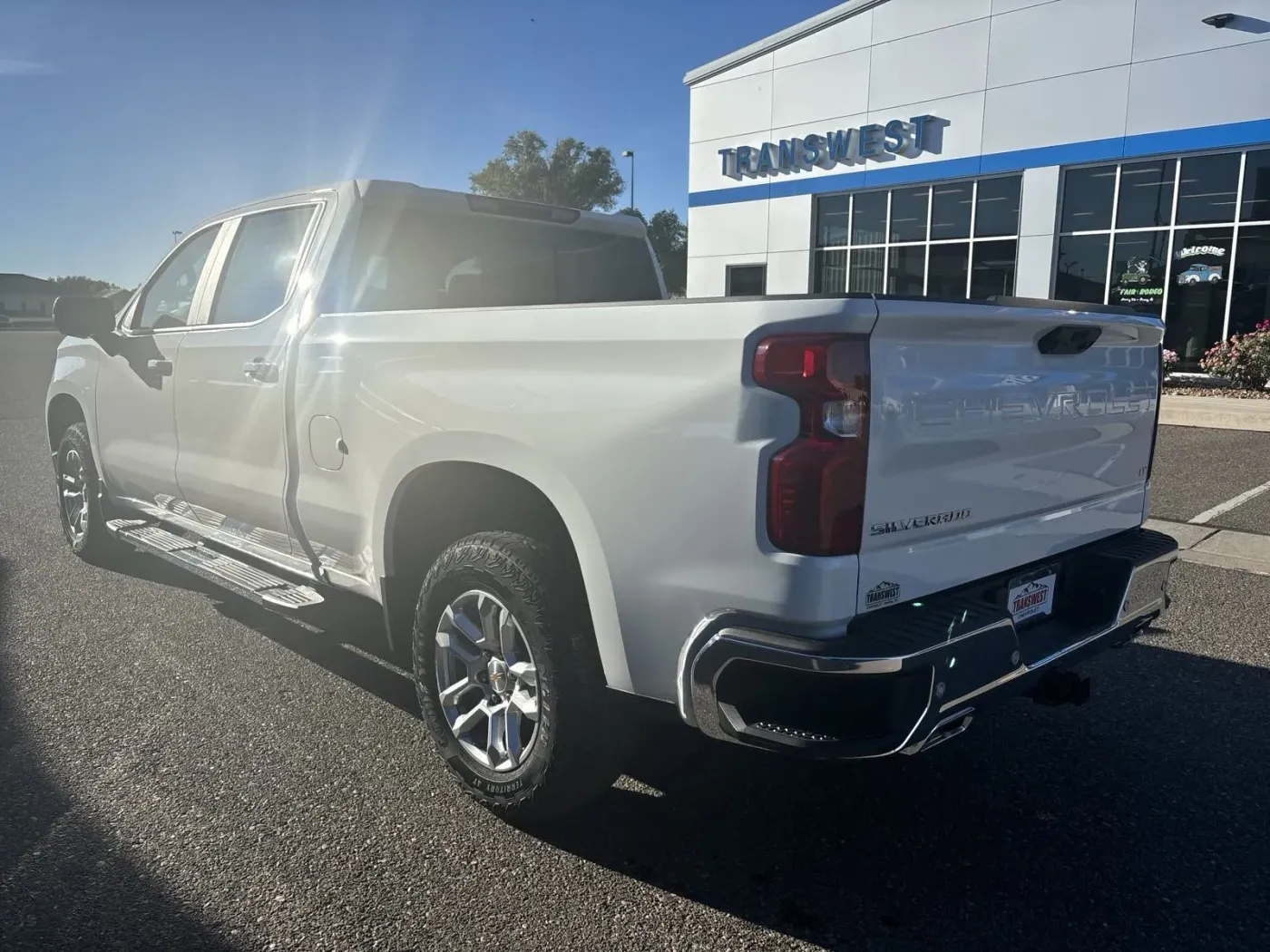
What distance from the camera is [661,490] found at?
2.27 meters

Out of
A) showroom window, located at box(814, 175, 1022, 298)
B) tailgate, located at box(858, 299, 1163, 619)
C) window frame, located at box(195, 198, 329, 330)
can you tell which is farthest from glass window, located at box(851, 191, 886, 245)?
tailgate, located at box(858, 299, 1163, 619)

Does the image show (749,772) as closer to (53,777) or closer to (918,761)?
(918,761)

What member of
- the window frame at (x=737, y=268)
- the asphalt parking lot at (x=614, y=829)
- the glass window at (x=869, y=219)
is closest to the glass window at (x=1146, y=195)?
the glass window at (x=869, y=219)

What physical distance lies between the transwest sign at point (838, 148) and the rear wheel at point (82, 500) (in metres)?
16.3

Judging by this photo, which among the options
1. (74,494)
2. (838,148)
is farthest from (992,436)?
(838,148)

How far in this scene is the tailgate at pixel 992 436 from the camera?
7.12 feet

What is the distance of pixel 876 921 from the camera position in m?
2.42

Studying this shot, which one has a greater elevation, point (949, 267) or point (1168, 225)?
point (1168, 225)

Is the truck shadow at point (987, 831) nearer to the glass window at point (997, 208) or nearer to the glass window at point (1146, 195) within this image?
the glass window at point (1146, 195)

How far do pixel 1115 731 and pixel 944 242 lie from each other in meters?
16.4

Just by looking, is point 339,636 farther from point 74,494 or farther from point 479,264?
point 74,494

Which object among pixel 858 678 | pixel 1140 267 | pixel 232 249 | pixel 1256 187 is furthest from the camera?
pixel 1140 267

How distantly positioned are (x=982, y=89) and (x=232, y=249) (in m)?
16.2

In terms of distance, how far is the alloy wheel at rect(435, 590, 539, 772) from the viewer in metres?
2.75
